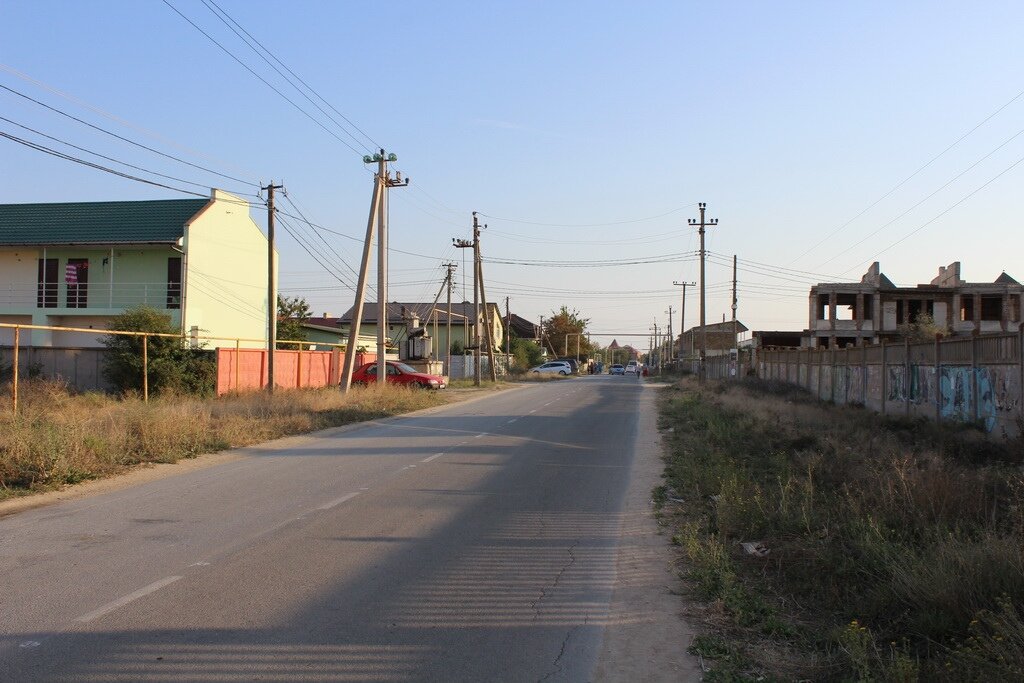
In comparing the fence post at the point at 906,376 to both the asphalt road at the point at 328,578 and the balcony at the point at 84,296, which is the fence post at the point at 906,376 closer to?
the asphalt road at the point at 328,578

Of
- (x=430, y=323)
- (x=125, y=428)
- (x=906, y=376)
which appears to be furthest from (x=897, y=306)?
(x=125, y=428)

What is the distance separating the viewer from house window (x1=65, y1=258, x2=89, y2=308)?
3803 centimetres

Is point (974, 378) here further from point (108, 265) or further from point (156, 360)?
point (108, 265)

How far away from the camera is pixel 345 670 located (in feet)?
16.5

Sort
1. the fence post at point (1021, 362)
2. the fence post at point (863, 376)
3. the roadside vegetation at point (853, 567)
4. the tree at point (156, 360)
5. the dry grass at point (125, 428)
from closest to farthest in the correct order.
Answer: the roadside vegetation at point (853, 567) < the dry grass at point (125, 428) < the fence post at point (1021, 362) < the fence post at point (863, 376) < the tree at point (156, 360)

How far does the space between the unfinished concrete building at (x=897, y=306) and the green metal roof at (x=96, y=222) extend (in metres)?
46.4

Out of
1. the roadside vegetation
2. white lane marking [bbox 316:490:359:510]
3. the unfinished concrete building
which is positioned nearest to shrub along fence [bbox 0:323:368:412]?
white lane marking [bbox 316:490:359:510]

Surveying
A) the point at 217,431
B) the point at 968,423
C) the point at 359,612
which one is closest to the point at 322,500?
the point at 359,612

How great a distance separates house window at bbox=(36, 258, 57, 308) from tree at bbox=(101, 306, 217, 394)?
9.57m

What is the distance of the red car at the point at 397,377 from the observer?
39812mm

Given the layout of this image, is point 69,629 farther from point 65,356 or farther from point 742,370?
point 742,370

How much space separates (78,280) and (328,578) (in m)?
36.2

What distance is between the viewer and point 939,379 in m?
19.3

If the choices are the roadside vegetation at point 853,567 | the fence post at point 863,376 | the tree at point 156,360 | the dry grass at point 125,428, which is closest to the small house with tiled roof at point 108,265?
the tree at point 156,360
